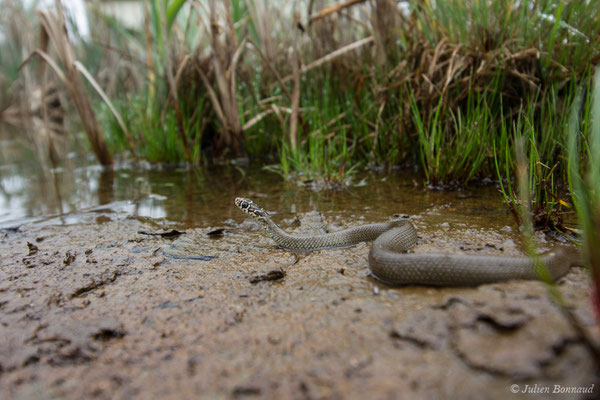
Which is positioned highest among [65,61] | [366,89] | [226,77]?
[65,61]

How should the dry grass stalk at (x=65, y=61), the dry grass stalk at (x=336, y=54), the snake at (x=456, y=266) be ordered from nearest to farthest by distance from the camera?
the snake at (x=456, y=266) → the dry grass stalk at (x=336, y=54) → the dry grass stalk at (x=65, y=61)

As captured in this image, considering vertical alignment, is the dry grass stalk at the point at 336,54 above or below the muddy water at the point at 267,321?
above

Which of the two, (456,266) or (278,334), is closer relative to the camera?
(278,334)

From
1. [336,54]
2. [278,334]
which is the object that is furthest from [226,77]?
[278,334]

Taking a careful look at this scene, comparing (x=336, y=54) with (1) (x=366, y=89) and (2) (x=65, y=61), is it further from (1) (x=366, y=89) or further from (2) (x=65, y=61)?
(2) (x=65, y=61)

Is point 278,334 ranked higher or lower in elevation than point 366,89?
lower

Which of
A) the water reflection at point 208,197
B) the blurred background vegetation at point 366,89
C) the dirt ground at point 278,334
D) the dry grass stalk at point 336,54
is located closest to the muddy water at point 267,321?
the dirt ground at point 278,334

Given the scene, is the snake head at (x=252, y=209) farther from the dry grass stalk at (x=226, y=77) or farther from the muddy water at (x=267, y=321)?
the dry grass stalk at (x=226, y=77)

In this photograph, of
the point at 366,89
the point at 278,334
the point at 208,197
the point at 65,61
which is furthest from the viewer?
the point at 65,61
